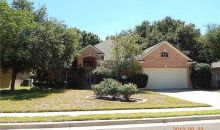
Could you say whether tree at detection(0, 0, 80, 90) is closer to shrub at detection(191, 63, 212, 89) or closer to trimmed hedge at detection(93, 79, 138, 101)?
trimmed hedge at detection(93, 79, 138, 101)

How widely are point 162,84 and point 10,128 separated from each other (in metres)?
27.7

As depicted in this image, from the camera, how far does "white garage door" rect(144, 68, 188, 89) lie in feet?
127

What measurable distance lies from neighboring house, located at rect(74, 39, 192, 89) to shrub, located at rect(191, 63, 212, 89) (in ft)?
3.30

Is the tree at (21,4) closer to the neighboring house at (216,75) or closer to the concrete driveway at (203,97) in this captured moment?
the concrete driveway at (203,97)

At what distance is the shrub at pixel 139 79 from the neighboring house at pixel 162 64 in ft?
4.95

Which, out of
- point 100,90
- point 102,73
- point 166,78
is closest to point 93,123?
point 100,90

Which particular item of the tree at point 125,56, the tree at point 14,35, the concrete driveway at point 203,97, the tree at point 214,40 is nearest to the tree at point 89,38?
the tree at point 214,40

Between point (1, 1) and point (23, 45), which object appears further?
point (23, 45)

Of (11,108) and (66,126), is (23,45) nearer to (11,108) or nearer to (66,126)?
(11,108)

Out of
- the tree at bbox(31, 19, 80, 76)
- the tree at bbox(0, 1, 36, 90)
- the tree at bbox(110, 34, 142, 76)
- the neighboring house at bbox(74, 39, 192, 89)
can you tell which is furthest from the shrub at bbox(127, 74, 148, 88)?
the tree at bbox(0, 1, 36, 90)

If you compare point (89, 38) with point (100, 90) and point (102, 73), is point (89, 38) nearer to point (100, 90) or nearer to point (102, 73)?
point (102, 73)

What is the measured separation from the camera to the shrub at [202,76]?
128 feet

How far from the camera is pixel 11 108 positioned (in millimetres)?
17906

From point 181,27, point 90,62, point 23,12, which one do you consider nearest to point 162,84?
point 90,62
